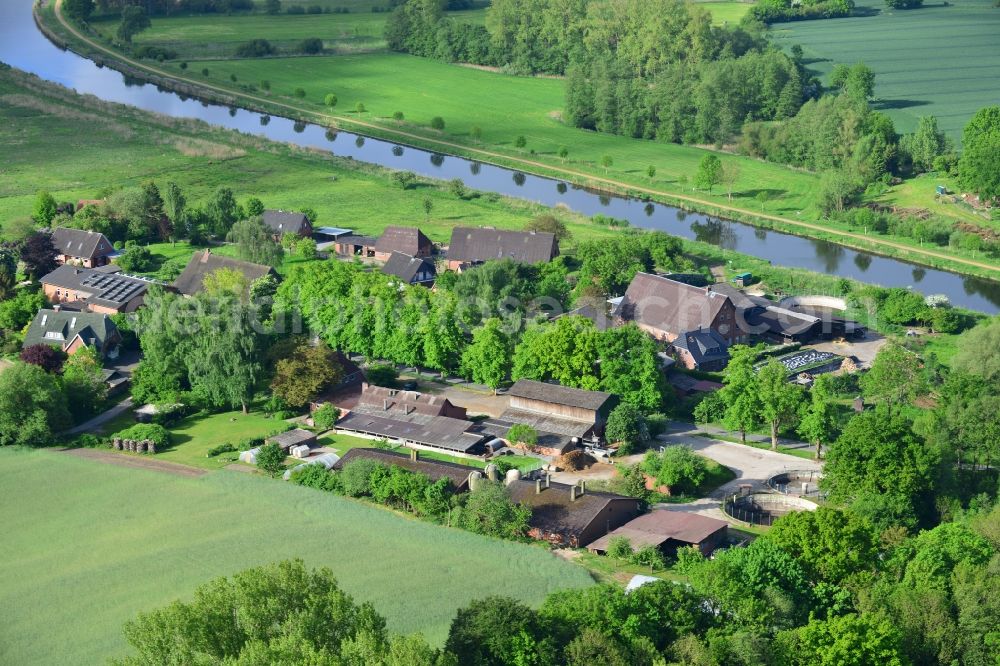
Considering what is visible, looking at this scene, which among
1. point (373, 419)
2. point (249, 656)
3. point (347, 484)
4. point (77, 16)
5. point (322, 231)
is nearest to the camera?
point (249, 656)

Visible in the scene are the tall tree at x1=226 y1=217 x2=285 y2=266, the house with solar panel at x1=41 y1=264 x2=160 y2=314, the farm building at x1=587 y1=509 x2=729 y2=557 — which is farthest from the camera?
the tall tree at x1=226 y1=217 x2=285 y2=266

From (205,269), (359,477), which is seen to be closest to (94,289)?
(205,269)

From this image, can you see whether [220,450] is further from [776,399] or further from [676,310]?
[676,310]

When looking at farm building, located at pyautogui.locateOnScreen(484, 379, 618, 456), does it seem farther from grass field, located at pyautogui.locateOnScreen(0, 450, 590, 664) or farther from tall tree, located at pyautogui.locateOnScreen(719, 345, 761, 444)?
grass field, located at pyautogui.locateOnScreen(0, 450, 590, 664)

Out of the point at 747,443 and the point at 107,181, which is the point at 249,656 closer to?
the point at 747,443

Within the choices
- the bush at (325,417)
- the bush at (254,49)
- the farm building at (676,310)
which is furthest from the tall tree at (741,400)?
the bush at (254,49)

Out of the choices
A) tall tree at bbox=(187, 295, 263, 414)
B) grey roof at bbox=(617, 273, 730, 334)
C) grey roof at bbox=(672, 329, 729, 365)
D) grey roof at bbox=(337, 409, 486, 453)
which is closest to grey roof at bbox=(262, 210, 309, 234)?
tall tree at bbox=(187, 295, 263, 414)

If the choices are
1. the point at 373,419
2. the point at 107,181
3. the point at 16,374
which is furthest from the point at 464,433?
the point at 107,181
